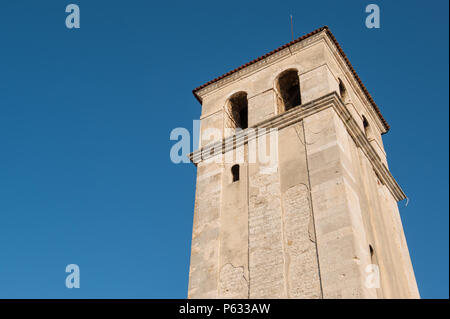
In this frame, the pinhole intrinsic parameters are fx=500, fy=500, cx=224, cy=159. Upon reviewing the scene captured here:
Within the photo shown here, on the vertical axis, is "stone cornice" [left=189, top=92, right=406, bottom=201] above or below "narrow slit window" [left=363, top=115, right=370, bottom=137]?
below

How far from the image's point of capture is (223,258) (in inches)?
503

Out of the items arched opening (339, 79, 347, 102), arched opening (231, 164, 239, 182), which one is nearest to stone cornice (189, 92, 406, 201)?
arched opening (231, 164, 239, 182)

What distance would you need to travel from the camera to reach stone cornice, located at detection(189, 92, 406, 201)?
14.0 metres

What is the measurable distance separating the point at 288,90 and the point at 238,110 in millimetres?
1873

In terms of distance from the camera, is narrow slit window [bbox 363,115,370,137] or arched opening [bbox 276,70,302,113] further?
narrow slit window [bbox 363,115,370,137]

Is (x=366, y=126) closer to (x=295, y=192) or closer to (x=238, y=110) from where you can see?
(x=238, y=110)

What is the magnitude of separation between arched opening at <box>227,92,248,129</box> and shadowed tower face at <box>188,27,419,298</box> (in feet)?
0.15

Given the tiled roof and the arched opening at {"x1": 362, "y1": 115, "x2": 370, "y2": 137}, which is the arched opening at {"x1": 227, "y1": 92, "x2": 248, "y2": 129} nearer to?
the tiled roof

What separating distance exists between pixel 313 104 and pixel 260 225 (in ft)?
12.7

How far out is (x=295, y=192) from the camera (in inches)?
497

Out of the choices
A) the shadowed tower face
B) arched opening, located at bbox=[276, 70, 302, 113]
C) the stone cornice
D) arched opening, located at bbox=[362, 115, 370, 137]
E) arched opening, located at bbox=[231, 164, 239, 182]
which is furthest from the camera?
arched opening, located at bbox=[362, 115, 370, 137]

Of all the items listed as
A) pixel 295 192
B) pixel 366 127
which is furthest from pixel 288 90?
pixel 295 192
